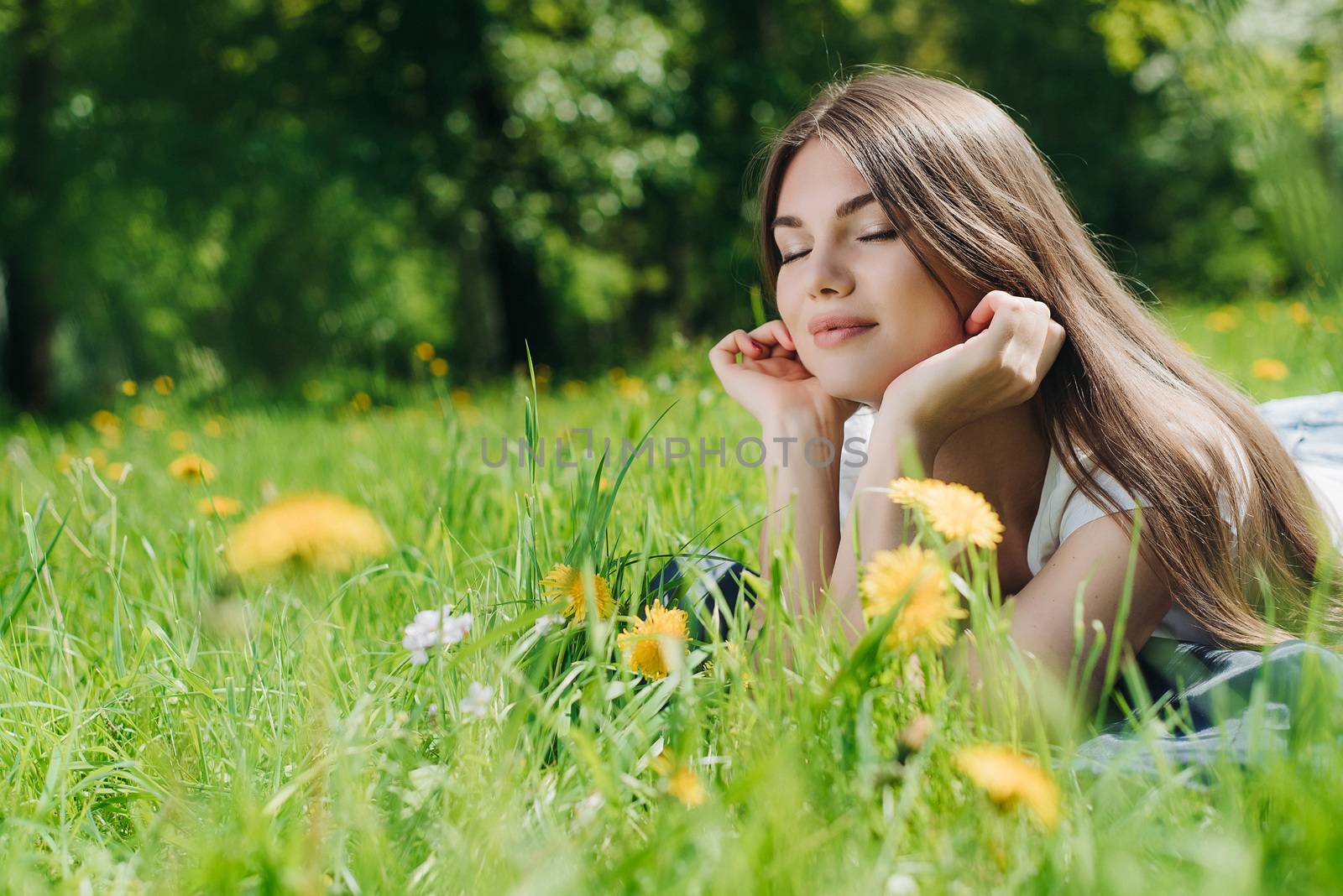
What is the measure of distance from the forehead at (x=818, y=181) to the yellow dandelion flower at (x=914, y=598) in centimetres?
90

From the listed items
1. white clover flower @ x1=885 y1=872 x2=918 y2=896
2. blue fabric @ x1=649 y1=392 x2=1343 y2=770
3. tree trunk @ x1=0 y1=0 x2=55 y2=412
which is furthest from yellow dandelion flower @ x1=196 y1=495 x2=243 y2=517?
tree trunk @ x1=0 y1=0 x2=55 y2=412

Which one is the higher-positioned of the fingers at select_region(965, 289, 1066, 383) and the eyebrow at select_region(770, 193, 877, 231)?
the eyebrow at select_region(770, 193, 877, 231)

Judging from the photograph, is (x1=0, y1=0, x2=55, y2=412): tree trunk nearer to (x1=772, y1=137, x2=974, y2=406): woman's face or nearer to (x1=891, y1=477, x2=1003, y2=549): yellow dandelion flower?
(x1=772, y1=137, x2=974, y2=406): woman's face

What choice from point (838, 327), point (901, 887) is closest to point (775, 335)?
point (838, 327)

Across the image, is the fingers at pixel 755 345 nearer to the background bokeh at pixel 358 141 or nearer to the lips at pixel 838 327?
the lips at pixel 838 327

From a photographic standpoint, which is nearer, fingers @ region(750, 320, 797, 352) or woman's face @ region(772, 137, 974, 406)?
woman's face @ region(772, 137, 974, 406)

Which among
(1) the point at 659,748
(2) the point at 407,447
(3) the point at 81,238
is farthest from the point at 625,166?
(1) the point at 659,748

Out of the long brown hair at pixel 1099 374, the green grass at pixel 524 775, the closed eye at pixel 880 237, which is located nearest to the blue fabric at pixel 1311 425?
the long brown hair at pixel 1099 374

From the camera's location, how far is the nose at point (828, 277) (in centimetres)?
175

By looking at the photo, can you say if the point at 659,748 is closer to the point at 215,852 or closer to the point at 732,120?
the point at 215,852

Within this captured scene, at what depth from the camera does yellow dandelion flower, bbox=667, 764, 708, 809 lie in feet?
3.25

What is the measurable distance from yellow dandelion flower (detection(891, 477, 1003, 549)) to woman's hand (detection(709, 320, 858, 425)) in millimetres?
915

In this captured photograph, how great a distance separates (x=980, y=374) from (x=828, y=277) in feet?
1.04

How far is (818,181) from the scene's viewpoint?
183 centimetres
